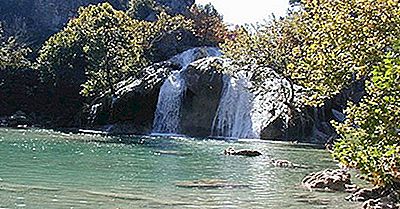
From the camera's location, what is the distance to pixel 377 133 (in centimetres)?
1176

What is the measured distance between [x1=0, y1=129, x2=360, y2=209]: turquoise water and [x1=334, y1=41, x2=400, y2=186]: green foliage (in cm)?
144

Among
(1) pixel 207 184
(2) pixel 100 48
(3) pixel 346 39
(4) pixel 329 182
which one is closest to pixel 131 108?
(2) pixel 100 48

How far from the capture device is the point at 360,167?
12.2m

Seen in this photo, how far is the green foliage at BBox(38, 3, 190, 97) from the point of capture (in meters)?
49.6

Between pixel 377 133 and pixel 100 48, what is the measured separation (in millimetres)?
39320

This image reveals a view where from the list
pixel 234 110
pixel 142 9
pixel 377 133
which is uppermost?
pixel 142 9

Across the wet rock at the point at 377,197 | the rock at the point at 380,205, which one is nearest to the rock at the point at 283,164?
the wet rock at the point at 377,197

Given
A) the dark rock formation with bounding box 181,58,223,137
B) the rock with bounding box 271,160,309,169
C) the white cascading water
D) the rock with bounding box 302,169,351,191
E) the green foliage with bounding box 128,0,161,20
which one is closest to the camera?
the rock with bounding box 302,169,351,191

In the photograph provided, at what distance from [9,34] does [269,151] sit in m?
59.9

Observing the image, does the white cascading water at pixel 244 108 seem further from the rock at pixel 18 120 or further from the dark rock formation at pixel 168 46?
the dark rock formation at pixel 168 46

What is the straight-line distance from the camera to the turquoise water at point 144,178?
13102 mm

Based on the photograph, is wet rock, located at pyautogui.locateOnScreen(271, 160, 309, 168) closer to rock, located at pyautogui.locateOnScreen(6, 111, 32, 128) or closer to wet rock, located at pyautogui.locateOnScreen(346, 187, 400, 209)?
wet rock, located at pyautogui.locateOnScreen(346, 187, 400, 209)

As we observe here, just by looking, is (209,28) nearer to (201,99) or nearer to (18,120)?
(201,99)

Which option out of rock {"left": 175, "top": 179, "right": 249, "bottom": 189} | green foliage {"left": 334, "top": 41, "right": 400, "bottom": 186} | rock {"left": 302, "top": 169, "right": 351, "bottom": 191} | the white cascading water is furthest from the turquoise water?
the white cascading water
